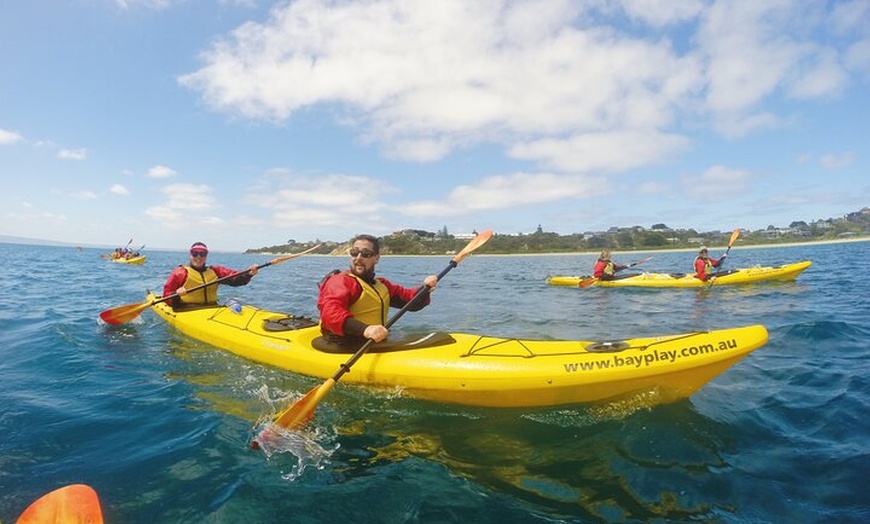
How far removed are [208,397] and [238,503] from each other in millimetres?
2630

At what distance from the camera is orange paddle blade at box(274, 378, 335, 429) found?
14.1 ft

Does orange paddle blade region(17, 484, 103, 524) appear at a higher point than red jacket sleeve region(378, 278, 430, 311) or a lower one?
lower

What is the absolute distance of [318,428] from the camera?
4.61 m

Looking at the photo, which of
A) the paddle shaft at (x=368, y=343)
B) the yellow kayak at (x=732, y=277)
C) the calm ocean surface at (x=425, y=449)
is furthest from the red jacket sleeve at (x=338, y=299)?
the yellow kayak at (x=732, y=277)

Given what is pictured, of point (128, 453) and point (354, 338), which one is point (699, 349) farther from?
point (128, 453)

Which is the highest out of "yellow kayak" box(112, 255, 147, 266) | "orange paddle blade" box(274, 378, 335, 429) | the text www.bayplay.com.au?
"yellow kayak" box(112, 255, 147, 266)

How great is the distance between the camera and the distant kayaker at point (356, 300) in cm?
532

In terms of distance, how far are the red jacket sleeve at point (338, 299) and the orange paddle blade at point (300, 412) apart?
933mm

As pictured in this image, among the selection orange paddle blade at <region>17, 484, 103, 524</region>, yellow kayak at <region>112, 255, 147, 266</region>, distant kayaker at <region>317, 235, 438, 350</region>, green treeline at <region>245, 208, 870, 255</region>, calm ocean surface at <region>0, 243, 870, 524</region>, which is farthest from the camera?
green treeline at <region>245, 208, 870, 255</region>

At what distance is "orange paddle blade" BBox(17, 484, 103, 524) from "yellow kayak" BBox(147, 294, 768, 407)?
3.03m

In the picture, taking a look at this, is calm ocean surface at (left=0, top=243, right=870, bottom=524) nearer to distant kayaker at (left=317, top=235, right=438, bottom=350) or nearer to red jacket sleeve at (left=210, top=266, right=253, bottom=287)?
distant kayaker at (left=317, top=235, right=438, bottom=350)

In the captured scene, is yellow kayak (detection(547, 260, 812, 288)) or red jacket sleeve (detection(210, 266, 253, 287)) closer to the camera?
red jacket sleeve (detection(210, 266, 253, 287))

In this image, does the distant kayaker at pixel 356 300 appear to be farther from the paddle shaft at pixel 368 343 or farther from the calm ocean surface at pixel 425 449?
the calm ocean surface at pixel 425 449

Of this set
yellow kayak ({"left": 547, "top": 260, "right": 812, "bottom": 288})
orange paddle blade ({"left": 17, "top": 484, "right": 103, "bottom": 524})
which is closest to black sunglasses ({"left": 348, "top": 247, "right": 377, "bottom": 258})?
orange paddle blade ({"left": 17, "top": 484, "right": 103, "bottom": 524})
